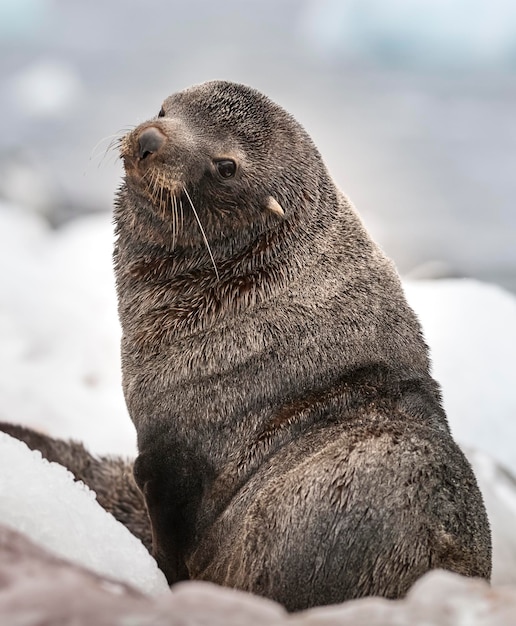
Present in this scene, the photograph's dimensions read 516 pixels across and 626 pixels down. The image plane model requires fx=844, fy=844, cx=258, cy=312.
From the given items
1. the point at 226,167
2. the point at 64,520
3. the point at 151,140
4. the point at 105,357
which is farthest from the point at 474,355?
the point at 64,520

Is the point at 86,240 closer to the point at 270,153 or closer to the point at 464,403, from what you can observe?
the point at 464,403

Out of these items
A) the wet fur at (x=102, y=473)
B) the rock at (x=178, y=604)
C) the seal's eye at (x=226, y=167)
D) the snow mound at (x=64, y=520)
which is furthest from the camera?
the wet fur at (x=102, y=473)

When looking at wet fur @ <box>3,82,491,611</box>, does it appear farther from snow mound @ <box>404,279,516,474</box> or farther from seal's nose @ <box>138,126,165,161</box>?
snow mound @ <box>404,279,516,474</box>

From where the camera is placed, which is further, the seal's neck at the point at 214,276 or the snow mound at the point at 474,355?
the snow mound at the point at 474,355

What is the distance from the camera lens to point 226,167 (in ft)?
13.0

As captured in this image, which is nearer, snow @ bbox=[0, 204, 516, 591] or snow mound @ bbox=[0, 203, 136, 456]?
snow @ bbox=[0, 204, 516, 591]

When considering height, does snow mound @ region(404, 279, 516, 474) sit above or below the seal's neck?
above

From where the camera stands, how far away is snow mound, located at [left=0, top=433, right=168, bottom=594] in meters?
2.65

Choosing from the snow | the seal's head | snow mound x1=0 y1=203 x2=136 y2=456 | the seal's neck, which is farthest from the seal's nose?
snow mound x1=0 y1=203 x2=136 y2=456

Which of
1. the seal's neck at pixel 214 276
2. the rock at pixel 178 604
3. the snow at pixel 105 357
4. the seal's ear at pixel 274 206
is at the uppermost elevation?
the snow at pixel 105 357

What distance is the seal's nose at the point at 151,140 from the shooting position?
150 inches

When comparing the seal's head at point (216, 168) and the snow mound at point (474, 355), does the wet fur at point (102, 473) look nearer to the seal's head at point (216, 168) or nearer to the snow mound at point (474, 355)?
the seal's head at point (216, 168)

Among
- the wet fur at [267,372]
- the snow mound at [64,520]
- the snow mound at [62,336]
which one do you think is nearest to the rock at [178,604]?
the snow mound at [64,520]

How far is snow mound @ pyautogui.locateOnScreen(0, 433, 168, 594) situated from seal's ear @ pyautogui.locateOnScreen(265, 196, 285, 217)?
1.56 m
